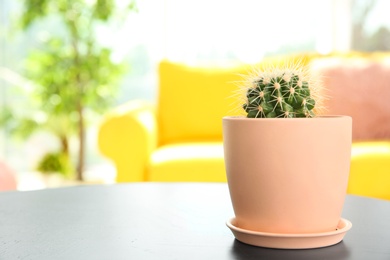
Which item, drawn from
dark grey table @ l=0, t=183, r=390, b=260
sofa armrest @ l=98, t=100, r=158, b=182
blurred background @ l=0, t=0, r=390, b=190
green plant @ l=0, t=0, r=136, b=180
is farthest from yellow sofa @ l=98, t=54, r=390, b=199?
blurred background @ l=0, t=0, r=390, b=190

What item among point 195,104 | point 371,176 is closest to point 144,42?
point 195,104

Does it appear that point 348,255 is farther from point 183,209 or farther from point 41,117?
point 41,117

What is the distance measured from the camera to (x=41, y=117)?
4.16m

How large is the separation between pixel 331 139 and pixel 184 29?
148 inches

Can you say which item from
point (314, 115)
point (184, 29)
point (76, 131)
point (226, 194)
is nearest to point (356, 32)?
point (184, 29)

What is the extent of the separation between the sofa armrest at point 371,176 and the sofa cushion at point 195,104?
78 centimetres

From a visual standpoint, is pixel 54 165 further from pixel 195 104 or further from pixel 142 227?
pixel 142 227

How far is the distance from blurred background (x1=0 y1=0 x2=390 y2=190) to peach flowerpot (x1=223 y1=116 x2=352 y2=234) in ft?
10.9

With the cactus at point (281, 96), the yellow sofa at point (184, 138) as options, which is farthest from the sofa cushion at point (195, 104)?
the cactus at point (281, 96)

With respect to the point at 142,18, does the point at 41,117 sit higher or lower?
lower

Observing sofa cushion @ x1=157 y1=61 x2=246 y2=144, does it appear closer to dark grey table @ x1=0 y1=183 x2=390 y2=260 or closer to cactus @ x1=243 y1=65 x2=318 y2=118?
dark grey table @ x1=0 y1=183 x2=390 y2=260

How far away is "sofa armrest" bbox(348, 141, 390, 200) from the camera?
7.79 feet

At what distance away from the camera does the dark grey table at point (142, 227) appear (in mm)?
797

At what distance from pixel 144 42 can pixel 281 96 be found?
387 centimetres
